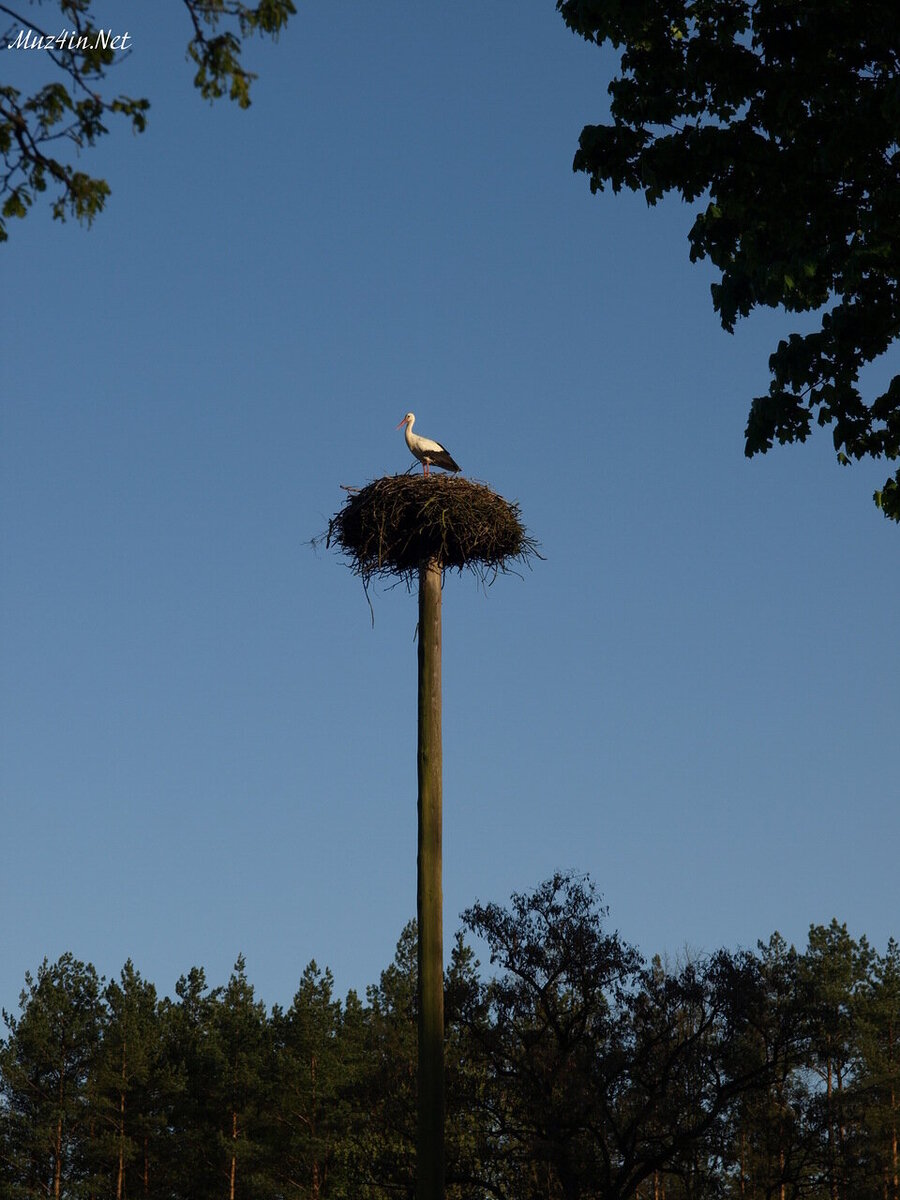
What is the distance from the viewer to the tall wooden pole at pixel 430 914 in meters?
13.8

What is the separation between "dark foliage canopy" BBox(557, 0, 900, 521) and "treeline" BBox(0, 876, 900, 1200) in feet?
49.1

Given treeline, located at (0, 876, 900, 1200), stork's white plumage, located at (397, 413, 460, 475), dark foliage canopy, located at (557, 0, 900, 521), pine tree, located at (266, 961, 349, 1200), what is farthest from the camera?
pine tree, located at (266, 961, 349, 1200)

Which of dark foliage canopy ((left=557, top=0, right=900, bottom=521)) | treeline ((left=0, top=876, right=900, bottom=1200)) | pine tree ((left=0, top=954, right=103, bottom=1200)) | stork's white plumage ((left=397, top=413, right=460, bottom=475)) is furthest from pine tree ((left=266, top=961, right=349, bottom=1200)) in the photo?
dark foliage canopy ((left=557, top=0, right=900, bottom=521))

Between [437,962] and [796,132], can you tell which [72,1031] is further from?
[796,132]

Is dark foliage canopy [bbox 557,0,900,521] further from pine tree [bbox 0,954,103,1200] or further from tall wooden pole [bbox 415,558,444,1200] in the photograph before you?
pine tree [bbox 0,954,103,1200]

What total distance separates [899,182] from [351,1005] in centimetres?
4107

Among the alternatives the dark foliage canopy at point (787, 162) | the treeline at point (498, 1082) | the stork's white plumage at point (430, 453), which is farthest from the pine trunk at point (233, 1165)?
the dark foliage canopy at point (787, 162)

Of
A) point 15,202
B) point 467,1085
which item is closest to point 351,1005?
point 467,1085

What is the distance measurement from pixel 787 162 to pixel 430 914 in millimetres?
7696

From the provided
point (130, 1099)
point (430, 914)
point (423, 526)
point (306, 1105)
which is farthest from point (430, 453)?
point (130, 1099)

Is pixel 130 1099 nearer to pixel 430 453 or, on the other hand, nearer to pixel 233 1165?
pixel 233 1165

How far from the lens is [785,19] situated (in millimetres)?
11055

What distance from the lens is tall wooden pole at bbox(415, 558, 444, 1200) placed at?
13828 mm

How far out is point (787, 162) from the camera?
1106 cm
